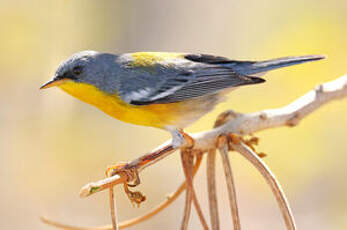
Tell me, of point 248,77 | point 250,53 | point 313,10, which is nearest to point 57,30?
point 250,53

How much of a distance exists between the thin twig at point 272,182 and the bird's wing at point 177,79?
742 millimetres

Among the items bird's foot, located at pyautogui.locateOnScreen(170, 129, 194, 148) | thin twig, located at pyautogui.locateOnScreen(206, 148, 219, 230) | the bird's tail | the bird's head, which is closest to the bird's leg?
bird's foot, located at pyautogui.locateOnScreen(170, 129, 194, 148)

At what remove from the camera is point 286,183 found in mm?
3795

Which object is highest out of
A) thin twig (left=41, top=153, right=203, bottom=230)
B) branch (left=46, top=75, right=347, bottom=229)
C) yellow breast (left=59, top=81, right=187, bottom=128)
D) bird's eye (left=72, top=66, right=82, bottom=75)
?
bird's eye (left=72, top=66, right=82, bottom=75)

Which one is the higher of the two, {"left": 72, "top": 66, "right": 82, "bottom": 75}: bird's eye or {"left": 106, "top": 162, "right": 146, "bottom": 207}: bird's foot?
{"left": 72, "top": 66, "right": 82, "bottom": 75}: bird's eye

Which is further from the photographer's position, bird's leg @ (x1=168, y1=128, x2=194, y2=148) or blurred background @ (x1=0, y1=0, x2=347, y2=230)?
blurred background @ (x1=0, y1=0, x2=347, y2=230)

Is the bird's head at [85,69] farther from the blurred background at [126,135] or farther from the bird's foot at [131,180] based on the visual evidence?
the blurred background at [126,135]

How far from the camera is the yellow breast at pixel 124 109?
8.84 feet

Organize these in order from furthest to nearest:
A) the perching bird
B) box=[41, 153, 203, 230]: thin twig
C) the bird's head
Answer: the perching bird, the bird's head, box=[41, 153, 203, 230]: thin twig

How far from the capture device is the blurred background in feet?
12.4

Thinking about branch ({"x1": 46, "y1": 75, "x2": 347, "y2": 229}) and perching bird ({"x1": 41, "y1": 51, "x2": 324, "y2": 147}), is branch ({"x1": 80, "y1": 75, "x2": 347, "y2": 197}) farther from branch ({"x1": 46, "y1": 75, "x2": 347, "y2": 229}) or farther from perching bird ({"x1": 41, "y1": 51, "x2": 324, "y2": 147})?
perching bird ({"x1": 41, "y1": 51, "x2": 324, "y2": 147})

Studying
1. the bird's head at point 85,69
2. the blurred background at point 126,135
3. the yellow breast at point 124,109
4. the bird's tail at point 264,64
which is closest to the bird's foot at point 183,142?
the yellow breast at point 124,109

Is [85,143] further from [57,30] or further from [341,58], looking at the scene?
[341,58]

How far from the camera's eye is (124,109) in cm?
271
